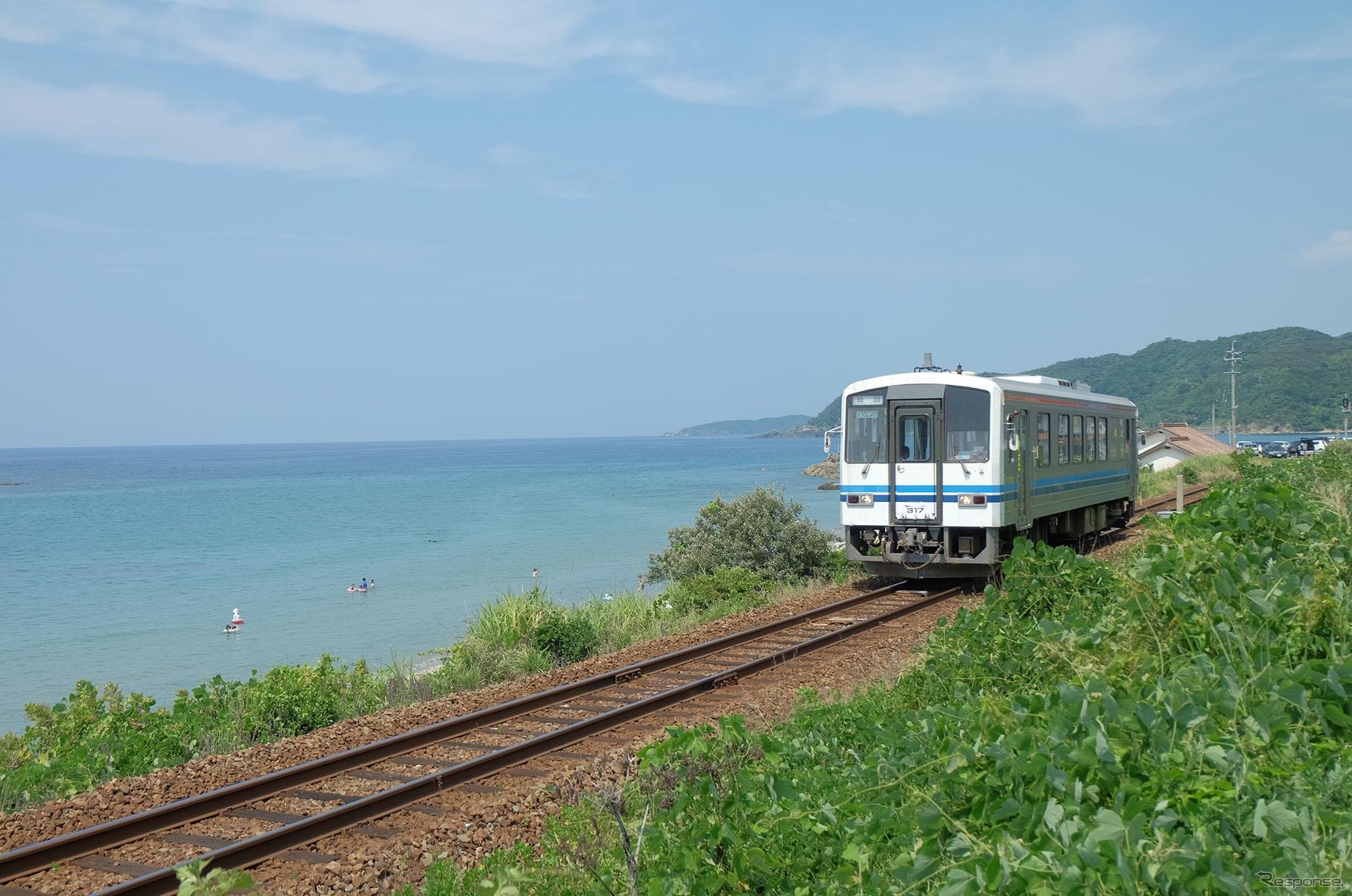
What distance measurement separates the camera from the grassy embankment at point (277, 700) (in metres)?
9.35

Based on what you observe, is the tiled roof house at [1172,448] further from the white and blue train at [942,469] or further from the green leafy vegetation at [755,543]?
the white and blue train at [942,469]

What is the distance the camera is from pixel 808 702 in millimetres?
9094

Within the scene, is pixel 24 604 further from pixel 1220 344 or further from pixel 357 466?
pixel 1220 344

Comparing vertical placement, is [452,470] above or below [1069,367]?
below

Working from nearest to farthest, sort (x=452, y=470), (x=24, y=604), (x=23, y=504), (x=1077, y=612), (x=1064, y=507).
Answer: (x=1077, y=612) → (x=1064, y=507) → (x=24, y=604) → (x=23, y=504) → (x=452, y=470)

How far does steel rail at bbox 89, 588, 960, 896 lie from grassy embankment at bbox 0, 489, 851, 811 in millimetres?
3044

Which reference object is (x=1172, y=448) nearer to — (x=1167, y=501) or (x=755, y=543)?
(x=1167, y=501)

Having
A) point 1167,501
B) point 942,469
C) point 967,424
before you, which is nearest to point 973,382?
point 967,424

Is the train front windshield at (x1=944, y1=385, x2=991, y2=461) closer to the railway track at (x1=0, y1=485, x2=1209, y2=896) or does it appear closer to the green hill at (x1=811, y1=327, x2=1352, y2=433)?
the railway track at (x1=0, y1=485, x2=1209, y2=896)

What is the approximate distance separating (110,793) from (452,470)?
15310 centimetres

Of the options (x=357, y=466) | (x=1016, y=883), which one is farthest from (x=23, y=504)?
(x=1016, y=883)

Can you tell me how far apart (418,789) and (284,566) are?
41.4 metres

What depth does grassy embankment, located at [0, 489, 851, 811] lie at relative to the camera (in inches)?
368

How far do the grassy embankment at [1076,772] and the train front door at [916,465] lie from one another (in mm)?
8291
